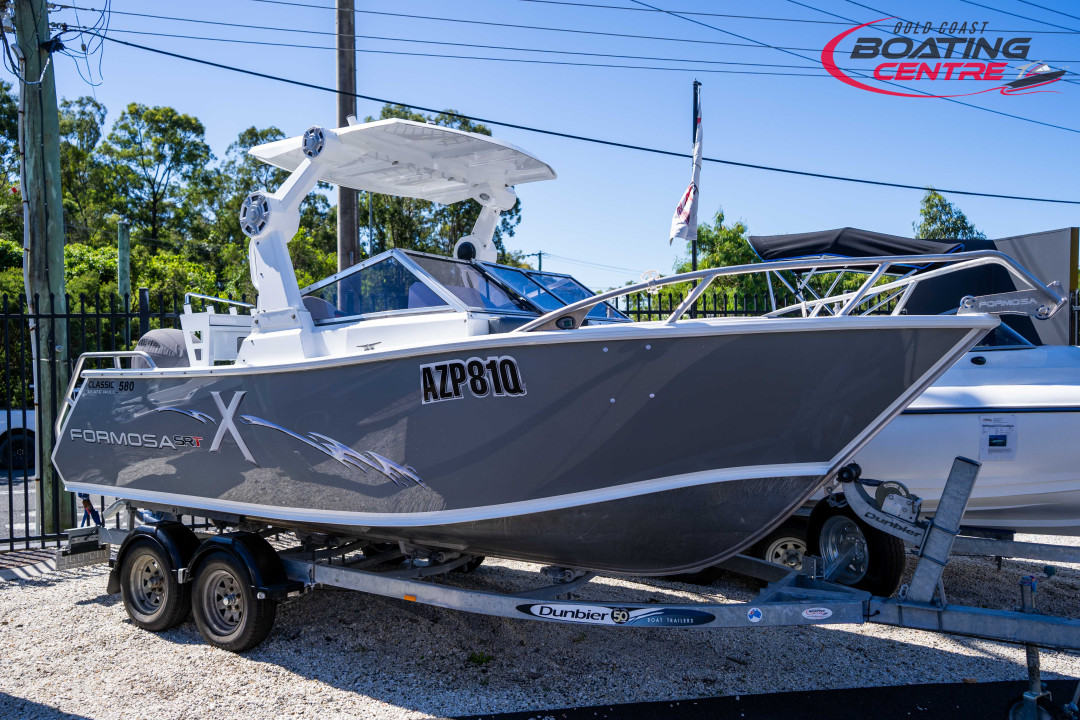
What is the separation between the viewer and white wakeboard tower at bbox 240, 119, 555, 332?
4.62 metres

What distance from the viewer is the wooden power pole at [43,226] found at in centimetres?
714

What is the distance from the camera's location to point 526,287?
4.90 m

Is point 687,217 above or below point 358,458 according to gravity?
above

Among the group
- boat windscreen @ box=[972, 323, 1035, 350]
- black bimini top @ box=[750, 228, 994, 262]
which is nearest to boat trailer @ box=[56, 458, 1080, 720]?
boat windscreen @ box=[972, 323, 1035, 350]

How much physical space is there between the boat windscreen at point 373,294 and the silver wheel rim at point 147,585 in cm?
196

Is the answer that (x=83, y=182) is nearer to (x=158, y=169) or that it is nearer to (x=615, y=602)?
(x=158, y=169)

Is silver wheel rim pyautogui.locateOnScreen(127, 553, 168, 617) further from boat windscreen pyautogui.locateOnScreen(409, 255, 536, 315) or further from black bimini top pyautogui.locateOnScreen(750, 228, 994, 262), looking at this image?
black bimini top pyautogui.locateOnScreen(750, 228, 994, 262)

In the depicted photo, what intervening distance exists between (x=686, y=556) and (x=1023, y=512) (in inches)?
115

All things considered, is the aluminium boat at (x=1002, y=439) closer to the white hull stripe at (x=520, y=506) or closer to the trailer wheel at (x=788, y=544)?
the trailer wheel at (x=788, y=544)

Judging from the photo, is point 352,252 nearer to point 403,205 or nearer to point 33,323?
point 33,323

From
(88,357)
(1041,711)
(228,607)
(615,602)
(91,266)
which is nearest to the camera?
(1041,711)

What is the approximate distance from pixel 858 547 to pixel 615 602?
1.84m

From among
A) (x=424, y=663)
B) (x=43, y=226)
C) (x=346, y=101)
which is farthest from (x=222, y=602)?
(x=346, y=101)

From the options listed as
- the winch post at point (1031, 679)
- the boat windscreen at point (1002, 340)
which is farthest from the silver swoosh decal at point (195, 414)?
the boat windscreen at point (1002, 340)
